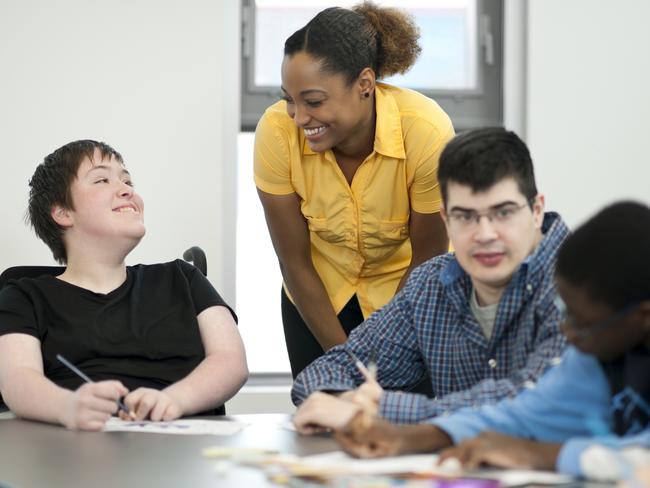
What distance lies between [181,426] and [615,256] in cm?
87

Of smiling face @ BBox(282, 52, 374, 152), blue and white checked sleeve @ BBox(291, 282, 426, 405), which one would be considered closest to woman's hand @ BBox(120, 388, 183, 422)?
blue and white checked sleeve @ BBox(291, 282, 426, 405)

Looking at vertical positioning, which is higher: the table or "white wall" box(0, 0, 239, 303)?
"white wall" box(0, 0, 239, 303)

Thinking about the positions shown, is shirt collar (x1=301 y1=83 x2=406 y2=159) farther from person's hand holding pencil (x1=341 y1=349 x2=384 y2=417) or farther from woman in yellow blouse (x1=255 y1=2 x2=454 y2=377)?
person's hand holding pencil (x1=341 y1=349 x2=384 y2=417)

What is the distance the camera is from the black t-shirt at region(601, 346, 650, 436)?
4.17 feet

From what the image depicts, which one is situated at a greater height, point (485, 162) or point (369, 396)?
point (485, 162)

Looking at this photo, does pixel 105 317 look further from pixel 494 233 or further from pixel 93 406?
pixel 494 233

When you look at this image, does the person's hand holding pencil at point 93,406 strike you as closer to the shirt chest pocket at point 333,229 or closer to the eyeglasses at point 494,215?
the eyeglasses at point 494,215

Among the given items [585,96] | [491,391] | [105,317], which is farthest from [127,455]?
[585,96]

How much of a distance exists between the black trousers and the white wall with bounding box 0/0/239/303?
85 cm

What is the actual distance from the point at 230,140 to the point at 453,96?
85 centimetres

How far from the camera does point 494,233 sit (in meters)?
1.70

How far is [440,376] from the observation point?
1893 millimetres

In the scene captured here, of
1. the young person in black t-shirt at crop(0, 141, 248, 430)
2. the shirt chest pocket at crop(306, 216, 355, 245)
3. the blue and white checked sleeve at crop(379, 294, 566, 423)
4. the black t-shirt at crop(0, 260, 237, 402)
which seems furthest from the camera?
the shirt chest pocket at crop(306, 216, 355, 245)

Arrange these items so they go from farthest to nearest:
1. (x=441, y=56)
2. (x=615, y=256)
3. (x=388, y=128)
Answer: (x=441, y=56) < (x=388, y=128) < (x=615, y=256)
